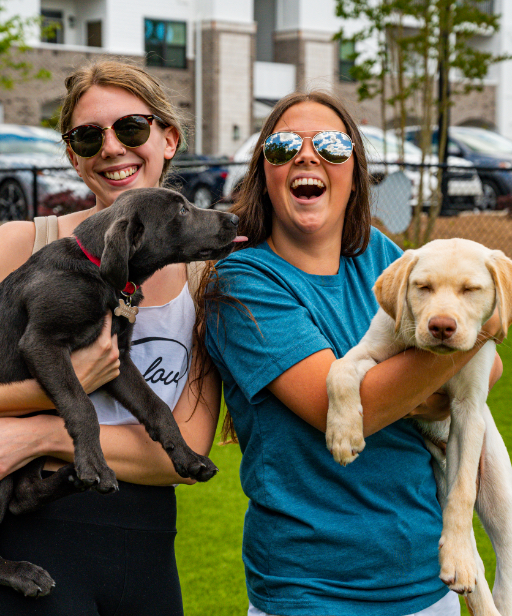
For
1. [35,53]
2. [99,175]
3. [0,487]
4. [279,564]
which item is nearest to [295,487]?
[279,564]

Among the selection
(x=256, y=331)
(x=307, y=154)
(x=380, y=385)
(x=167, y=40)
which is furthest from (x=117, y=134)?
(x=167, y=40)

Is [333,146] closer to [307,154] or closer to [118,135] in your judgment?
[307,154]

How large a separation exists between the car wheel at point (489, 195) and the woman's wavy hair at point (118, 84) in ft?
43.9

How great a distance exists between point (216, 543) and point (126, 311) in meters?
2.28

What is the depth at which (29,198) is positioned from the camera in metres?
12.2

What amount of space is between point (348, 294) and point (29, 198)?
10.5 metres

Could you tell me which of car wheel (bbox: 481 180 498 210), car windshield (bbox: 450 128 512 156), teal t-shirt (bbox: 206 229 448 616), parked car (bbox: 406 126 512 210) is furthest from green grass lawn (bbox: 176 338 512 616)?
car windshield (bbox: 450 128 512 156)

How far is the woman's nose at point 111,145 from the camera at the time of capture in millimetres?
2746

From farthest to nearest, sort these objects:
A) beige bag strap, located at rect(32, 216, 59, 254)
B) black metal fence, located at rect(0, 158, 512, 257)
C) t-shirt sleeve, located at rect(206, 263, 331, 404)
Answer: black metal fence, located at rect(0, 158, 512, 257) < beige bag strap, located at rect(32, 216, 59, 254) < t-shirt sleeve, located at rect(206, 263, 331, 404)

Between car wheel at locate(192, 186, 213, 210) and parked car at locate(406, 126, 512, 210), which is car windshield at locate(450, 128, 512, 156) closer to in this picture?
parked car at locate(406, 126, 512, 210)

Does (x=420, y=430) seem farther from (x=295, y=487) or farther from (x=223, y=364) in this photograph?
(x=223, y=364)

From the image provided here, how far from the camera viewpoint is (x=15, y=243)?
2.81m

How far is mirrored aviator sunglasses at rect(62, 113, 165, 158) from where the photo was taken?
2.77m

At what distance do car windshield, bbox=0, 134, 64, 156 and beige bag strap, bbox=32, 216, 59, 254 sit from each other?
1498cm
